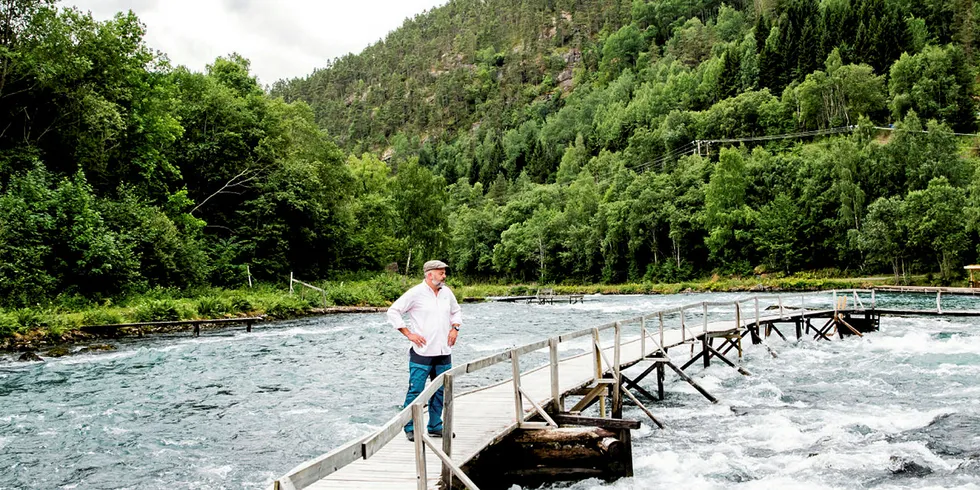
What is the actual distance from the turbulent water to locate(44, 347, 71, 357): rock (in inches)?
33.4

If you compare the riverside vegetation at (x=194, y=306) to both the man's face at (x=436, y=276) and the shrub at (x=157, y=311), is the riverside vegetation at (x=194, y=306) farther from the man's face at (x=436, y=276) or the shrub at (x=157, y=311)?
the man's face at (x=436, y=276)

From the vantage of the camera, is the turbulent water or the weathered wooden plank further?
the turbulent water

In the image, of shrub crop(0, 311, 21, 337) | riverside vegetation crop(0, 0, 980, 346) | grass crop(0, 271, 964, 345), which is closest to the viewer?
shrub crop(0, 311, 21, 337)

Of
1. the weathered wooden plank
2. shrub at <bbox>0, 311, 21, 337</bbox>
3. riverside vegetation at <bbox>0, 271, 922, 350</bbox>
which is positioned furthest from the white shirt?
shrub at <bbox>0, 311, 21, 337</bbox>

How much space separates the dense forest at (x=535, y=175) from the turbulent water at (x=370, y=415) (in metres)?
12.9

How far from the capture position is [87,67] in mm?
32250

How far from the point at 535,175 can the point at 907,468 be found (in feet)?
527

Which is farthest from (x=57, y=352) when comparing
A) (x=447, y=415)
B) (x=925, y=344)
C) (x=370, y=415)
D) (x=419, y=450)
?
(x=925, y=344)

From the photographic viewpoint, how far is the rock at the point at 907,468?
10648mm

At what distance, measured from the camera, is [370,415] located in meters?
14.7

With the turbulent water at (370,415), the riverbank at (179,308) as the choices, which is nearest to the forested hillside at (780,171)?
the riverbank at (179,308)

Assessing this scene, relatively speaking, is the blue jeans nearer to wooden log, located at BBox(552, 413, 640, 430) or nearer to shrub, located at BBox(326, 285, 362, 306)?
wooden log, located at BBox(552, 413, 640, 430)

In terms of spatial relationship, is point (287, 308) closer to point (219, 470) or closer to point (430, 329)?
point (219, 470)

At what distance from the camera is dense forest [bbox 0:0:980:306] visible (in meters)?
32.1
